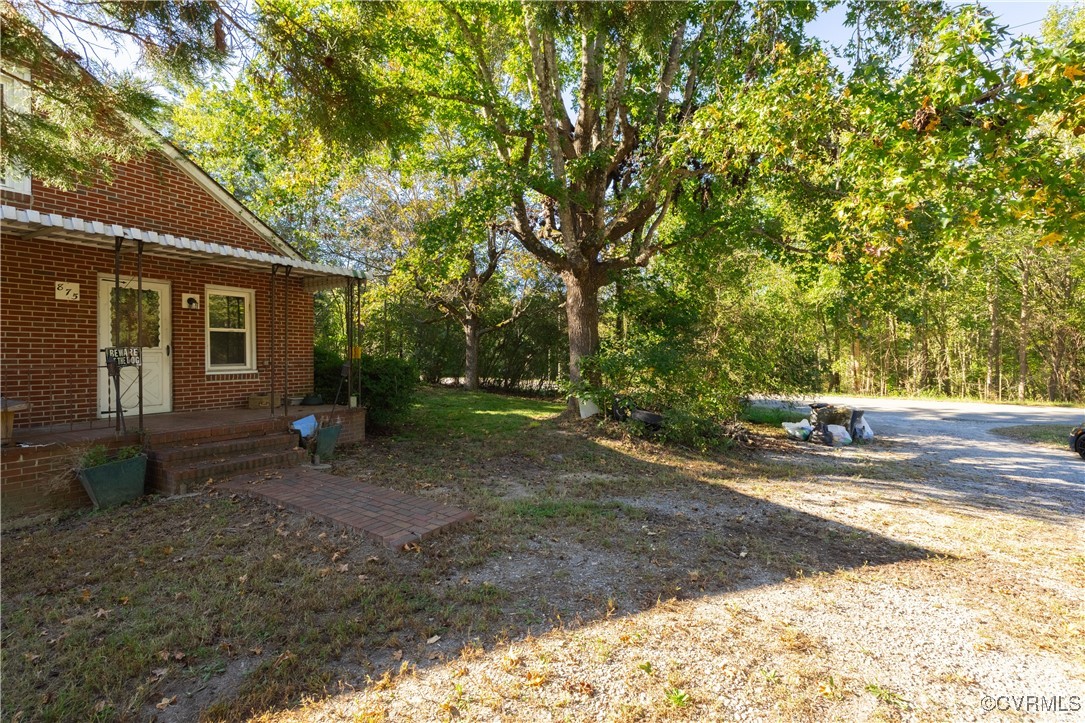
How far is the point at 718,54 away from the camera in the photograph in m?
→ 8.95

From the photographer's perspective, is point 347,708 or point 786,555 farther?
point 786,555

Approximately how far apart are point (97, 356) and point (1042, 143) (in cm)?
1035

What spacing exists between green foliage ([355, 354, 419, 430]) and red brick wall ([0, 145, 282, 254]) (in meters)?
2.86

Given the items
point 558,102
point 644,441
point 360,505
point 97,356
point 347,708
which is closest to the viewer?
point 347,708

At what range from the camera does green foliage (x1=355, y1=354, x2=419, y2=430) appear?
934 centimetres

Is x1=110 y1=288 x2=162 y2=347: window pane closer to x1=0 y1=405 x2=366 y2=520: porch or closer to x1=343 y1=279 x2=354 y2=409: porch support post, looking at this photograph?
x1=0 y1=405 x2=366 y2=520: porch

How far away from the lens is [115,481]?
5.23m

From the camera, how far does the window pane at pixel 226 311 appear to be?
8.32m

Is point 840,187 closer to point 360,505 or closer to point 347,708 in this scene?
Answer: point 360,505

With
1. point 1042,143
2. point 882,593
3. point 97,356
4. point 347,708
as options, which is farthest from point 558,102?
point 347,708

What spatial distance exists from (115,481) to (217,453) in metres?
1.08

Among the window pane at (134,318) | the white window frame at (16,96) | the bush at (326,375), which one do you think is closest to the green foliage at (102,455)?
the window pane at (134,318)

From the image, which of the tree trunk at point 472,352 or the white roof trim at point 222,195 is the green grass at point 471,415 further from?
the white roof trim at point 222,195

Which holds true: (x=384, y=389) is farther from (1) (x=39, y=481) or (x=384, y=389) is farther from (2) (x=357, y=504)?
(1) (x=39, y=481)
